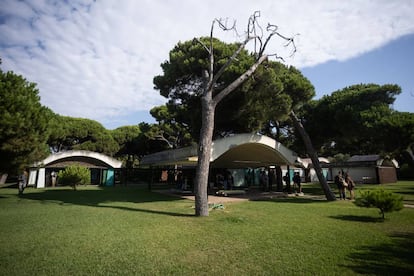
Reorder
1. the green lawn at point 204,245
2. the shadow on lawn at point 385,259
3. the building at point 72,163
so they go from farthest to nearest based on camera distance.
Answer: the building at point 72,163 → the green lawn at point 204,245 → the shadow on lawn at point 385,259

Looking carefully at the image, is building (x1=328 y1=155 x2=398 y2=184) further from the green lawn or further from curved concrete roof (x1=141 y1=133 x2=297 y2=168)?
the green lawn

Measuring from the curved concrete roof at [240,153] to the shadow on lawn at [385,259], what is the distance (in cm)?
903

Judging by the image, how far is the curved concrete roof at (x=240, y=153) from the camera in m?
13.6

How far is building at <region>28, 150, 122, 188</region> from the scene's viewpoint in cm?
2414

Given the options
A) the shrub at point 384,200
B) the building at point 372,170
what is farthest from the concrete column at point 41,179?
the building at point 372,170

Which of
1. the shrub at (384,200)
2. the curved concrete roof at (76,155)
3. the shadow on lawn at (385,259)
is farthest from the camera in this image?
the curved concrete roof at (76,155)

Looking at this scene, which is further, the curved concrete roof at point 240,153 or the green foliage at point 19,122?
the curved concrete roof at point 240,153

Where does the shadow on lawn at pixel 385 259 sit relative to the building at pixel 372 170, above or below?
below

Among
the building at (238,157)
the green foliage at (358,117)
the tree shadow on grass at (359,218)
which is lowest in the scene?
the tree shadow on grass at (359,218)

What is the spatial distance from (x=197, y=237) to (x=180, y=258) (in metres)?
1.46

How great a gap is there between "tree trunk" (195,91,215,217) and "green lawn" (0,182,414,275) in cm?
73

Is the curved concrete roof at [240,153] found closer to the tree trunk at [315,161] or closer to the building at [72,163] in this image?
the tree trunk at [315,161]

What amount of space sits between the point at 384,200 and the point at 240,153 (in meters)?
10.7

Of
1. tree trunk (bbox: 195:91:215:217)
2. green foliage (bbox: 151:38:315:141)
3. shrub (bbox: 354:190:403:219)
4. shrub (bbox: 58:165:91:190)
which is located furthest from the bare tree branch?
shrub (bbox: 58:165:91:190)
